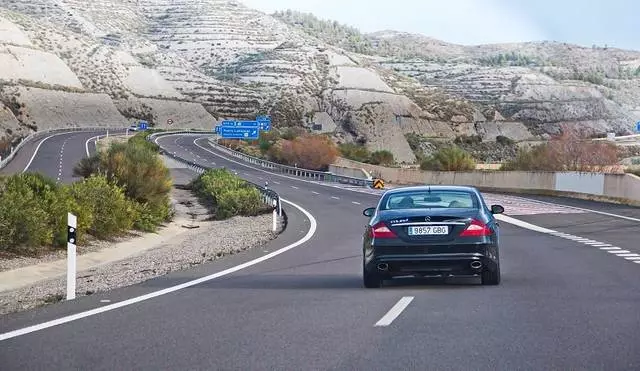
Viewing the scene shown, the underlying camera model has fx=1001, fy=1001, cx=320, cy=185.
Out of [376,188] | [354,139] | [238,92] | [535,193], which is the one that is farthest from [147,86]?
[535,193]

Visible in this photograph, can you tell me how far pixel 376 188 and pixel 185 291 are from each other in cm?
4678

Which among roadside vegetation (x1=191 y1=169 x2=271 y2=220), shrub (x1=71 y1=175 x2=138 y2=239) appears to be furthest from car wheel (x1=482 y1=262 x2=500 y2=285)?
roadside vegetation (x1=191 y1=169 x2=271 y2=220)

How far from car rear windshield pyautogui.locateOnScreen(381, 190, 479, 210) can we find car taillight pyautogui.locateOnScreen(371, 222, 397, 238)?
2.39 ft

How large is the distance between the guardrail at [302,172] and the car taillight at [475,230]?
5032 cm

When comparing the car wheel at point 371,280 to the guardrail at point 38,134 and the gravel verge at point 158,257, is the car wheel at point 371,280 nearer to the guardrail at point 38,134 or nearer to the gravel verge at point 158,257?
the gravel verge at point 158,257

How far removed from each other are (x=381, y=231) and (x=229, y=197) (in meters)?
27.9

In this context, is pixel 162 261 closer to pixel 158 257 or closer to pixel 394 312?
pixel 158 257

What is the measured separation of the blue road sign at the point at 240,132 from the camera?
109 meters

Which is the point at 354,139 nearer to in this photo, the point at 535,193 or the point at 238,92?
the point at 238,92

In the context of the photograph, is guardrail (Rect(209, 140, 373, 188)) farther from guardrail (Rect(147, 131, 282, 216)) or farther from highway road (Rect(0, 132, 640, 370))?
highway road (Rect(0, 132, 640, 370))

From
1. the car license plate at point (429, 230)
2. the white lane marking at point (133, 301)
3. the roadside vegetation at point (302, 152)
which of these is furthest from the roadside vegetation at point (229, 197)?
the roadside vegetation at point (302, 152)

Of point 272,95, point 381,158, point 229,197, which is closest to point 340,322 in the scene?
point 229,197

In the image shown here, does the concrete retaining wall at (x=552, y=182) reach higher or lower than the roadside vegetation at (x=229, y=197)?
higher

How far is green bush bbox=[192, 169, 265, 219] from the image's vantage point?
40188 millimetres
